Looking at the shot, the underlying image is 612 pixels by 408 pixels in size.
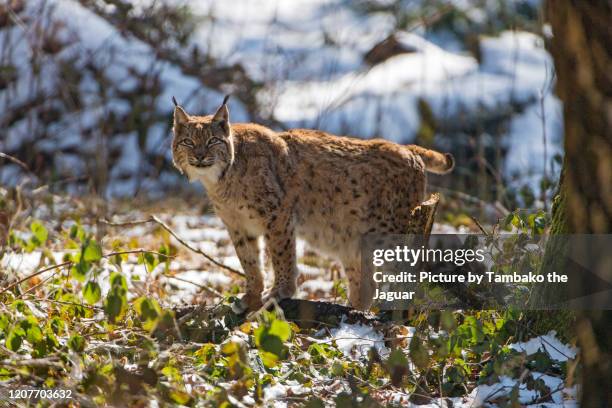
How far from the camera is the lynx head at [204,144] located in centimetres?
582

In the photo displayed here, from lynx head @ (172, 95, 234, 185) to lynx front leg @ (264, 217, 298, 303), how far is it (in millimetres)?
563

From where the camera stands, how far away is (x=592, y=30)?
263 centimetres

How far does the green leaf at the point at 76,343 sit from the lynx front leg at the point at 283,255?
253cm

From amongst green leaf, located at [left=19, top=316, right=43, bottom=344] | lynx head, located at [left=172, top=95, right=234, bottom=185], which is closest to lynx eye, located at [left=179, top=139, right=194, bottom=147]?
lynx head, located at [left=172, top=95, right=234, bottom=185]

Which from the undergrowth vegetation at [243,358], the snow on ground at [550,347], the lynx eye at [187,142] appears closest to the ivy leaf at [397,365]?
the undergrowth vegetation at [243,358]

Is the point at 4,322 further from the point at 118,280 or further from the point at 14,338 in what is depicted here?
the point at 118,280

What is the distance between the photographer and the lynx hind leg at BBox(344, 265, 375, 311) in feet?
19.9

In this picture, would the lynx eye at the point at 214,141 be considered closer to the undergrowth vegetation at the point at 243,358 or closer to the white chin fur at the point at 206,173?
the white chin fur at the point at 206,173

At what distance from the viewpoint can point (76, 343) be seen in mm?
3428

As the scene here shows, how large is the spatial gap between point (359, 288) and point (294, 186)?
90cm

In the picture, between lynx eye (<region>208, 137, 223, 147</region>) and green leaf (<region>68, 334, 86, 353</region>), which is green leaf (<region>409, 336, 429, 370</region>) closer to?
green leaf (<region>68, 334, 86, 353</region>)

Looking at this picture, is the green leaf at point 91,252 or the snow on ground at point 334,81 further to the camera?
the snow on ground at point 334,81

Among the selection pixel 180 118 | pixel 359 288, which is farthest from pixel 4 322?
pixel 359 288

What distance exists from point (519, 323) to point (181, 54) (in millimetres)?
9577
